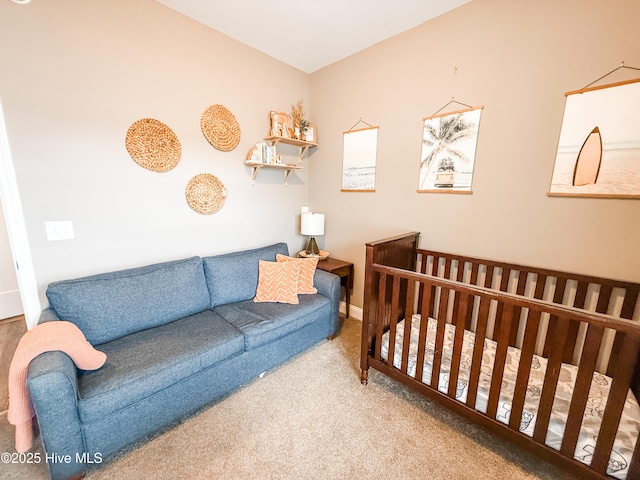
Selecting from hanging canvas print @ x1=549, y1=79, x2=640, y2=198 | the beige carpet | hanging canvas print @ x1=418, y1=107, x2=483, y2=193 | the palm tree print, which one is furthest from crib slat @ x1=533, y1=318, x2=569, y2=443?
the palm tree print

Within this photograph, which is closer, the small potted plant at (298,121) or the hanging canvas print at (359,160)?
the hanging canvas print at (359,160)

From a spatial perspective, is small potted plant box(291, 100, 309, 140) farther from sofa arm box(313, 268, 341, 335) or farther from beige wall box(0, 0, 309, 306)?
sofa arm box(313, 268, 341, 335)

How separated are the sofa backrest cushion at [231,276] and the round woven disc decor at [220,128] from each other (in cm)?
102

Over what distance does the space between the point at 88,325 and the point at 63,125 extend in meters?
1.28

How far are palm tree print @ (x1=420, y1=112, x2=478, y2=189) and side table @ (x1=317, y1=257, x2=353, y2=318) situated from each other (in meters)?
1.09

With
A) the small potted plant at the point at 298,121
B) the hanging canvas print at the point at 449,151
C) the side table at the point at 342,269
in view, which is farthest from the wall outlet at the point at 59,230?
the hanging canvas print at the point at 449,151

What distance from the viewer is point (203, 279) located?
84.2 inches

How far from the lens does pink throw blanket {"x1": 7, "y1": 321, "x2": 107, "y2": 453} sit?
3.73ft

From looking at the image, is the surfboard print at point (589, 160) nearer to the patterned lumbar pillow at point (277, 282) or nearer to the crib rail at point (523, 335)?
the crib rail at point (523, 335)

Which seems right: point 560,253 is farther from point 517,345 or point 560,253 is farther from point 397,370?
point 397,370

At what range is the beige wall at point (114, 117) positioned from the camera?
157 cm

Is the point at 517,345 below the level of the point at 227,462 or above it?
above

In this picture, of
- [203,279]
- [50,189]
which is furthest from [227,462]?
[50,189]

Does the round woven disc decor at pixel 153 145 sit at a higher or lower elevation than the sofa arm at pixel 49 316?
higher
